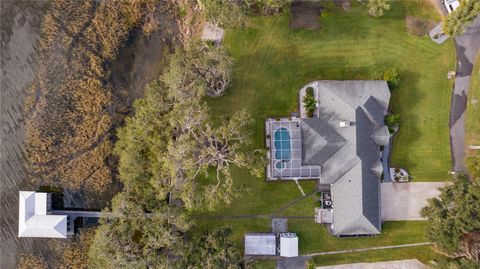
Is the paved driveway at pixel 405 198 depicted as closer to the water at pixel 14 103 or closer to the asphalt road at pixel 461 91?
the asphalt road at pixel 461 91

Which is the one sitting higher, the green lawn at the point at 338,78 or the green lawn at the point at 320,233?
the green lawn at the point at 338,78

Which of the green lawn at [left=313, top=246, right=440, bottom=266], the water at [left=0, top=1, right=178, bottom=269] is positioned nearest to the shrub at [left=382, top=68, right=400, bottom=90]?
the green lawn at [left=313, top=246, right=440, bottom=266]

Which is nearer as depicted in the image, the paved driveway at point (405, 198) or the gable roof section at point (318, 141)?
the gable roof section at point (318, 141)

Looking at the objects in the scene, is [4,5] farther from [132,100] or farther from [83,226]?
[83,226]

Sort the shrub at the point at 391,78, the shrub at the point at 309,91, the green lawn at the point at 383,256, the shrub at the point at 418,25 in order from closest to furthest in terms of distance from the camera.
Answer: the shrub at the point at 391,78
the shrub at the point at 309,91
the green lawn at the point at 383,256
the shrub at the point at 418,25

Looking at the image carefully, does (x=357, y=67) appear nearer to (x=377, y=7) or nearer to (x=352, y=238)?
(x=377, y=7)

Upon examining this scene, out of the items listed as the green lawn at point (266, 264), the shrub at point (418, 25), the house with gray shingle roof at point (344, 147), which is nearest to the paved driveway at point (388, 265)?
the house with gray shingle roof at point (344, 147)

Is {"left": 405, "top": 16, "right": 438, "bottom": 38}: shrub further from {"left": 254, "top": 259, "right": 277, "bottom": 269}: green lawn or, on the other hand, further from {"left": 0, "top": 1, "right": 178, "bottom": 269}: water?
{"left": 254, "top": 259, "right": 277, "bottom": 269}: green lawn
